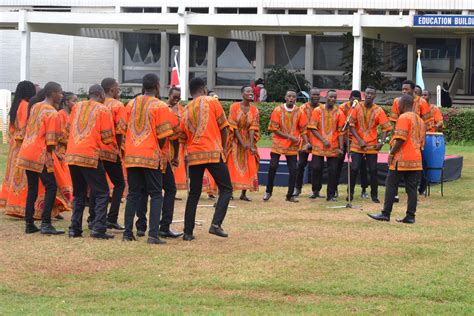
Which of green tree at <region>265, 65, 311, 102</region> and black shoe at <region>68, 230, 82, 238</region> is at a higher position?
green tree at <region>265, 65, 311, 102</region>

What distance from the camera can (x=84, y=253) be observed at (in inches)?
434

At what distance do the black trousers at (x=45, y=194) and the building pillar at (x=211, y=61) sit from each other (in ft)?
98.5

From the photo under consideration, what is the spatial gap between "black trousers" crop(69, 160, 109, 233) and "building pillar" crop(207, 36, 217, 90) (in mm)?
30348

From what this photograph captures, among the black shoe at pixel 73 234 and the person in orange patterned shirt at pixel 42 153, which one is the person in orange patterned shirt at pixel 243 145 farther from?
the black shoe at pixel 73 234

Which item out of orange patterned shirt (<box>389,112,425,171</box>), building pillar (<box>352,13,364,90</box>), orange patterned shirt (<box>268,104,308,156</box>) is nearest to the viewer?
orange patterned shirt (<box>389,112,425,171</box>)

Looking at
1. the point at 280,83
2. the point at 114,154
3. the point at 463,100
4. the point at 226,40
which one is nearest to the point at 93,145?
the point at 114,154

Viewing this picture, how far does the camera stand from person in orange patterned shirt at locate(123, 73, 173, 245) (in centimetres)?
1144

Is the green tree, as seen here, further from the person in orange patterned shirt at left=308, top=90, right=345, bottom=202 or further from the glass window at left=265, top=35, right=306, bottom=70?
the person in orange patterned shirt at left=308, top=90, right=345, bottom=202

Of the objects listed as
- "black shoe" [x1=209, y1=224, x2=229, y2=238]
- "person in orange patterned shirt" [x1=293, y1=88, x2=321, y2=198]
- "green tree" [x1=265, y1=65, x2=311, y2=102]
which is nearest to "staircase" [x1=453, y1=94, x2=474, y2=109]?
"green tree" [x1=265, y1=65, x2=311, y2=102]

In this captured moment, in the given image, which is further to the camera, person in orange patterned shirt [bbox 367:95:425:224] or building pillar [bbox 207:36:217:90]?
building pillar [bbox 207:36:217:90]

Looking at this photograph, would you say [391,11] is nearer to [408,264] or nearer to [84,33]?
[84,33]

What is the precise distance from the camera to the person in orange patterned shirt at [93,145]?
1186 centimetres

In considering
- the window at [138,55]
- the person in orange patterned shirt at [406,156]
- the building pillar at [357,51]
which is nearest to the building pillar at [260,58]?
the window at [138,55]

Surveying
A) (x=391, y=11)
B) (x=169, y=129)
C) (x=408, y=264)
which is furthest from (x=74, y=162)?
(x=391, y=11)
